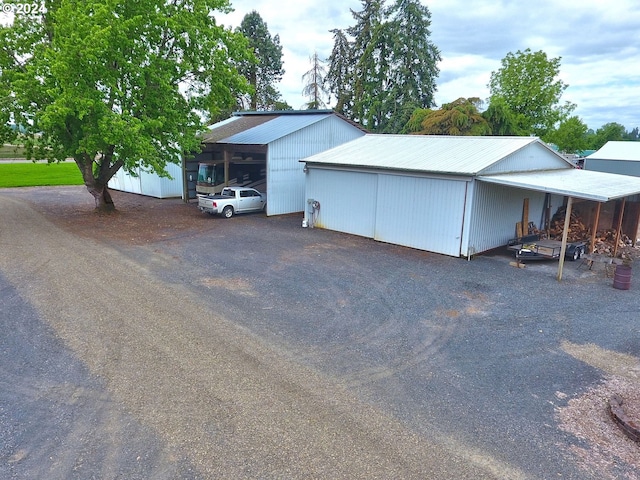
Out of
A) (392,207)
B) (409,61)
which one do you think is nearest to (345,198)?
(392,207)

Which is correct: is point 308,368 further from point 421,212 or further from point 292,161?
point 292,161

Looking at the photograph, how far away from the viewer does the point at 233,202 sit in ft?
67.1

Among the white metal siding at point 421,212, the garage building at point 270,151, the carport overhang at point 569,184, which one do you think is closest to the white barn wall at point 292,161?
the garage building at point 270,151

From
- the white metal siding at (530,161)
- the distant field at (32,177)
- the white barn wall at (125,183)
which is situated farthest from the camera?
the distant field at (32,177)

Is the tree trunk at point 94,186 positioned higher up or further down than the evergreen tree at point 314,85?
further down

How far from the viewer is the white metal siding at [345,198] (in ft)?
53.9

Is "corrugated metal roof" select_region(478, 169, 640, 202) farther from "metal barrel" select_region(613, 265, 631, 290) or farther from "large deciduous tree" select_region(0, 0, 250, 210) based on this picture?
"large deciduous tree" select_region(0, 0, 250, 210)

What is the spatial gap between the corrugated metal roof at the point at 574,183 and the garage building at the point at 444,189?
30 millimetres

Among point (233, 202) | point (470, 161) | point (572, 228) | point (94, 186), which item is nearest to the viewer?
point (470, 161)

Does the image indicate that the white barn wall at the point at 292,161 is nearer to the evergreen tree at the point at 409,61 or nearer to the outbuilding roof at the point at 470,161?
the outbuilding roof at the point at 470,161

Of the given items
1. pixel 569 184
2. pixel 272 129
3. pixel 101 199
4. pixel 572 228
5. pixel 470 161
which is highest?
pixel 272 129

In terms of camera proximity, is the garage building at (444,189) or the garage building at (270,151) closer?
the garage building at (444,189)

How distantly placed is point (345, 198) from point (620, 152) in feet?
89.7

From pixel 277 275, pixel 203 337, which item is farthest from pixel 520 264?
pixel 203 337
